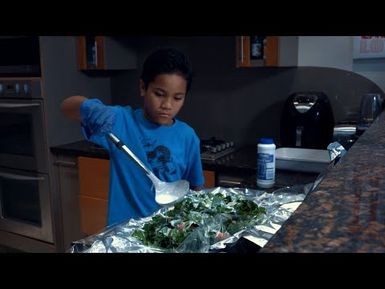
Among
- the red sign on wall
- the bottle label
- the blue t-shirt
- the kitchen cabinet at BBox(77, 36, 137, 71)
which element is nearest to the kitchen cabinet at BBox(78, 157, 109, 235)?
the kitchen cabinet at BBox(77, 36, 137, 71)

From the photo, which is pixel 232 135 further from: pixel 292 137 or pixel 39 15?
pixel 39 15

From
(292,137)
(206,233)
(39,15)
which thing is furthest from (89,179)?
(39,15)

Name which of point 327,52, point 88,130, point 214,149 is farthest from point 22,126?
point 327,52

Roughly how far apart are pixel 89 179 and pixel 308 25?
1.85 meters

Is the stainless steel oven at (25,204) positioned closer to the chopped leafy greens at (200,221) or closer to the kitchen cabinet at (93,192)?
the kitchen cabinet at (93,192)

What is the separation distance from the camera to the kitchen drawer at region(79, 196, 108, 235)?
221cm

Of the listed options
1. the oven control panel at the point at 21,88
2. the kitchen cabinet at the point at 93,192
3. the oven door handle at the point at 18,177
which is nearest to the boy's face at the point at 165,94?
the kitchen cabinet at the point at 93,192

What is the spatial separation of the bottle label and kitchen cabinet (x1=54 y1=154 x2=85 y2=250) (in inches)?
52.4

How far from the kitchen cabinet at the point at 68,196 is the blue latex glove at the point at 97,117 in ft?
3.68

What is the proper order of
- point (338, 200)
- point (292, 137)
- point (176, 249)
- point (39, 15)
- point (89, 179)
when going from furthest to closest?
point (89, 179) < point (292, 137) < point (176, 249) < point (39, 15) < point (338, 200)

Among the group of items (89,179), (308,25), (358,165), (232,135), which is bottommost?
(89,179)

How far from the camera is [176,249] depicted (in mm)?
755
